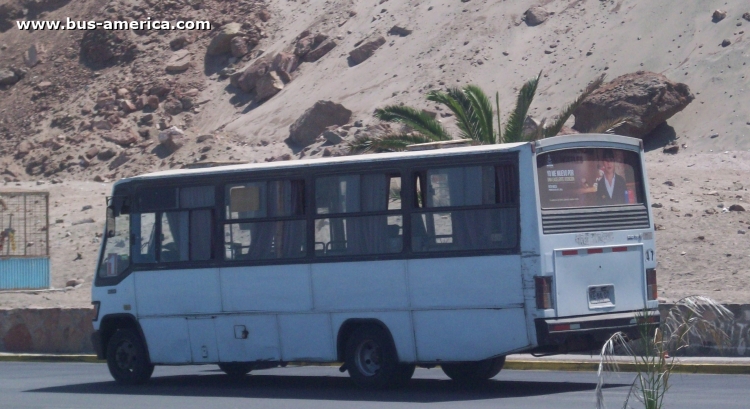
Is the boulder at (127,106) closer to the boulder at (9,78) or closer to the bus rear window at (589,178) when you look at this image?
the boulder at (9,78)

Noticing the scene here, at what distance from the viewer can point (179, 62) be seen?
155 feet

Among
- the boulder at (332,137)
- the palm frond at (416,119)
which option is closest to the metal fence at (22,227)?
the boulder at (332,137)

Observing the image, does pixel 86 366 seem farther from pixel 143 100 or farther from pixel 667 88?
pixel 143 100

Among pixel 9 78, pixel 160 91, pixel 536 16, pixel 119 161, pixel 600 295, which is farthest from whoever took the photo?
pixel 9 78

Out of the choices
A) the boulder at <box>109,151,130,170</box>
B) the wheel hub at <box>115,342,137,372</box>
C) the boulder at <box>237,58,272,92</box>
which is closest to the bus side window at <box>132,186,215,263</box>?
the wheel hub at <box>115,342,137,372</box>

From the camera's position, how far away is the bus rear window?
1123 centimetres

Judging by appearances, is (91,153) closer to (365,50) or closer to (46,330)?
(365,50)

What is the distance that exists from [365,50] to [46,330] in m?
25.7

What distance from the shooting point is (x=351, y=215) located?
1203 centimetres

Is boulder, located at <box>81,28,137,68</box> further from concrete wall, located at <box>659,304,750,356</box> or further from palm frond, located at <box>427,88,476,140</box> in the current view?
concrete wall, located at <box>659,304,750,356</box>

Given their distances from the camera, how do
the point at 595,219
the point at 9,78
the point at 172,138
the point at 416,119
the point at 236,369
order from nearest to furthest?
the point at 595,219
the point at 236,369
the point at 416,119
the point at 172,138
the point at 9,78

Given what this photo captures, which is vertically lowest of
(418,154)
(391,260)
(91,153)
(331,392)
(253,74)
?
(331,392)

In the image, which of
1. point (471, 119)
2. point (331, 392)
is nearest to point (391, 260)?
point (331, 392)

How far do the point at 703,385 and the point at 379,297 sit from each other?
3.95m
